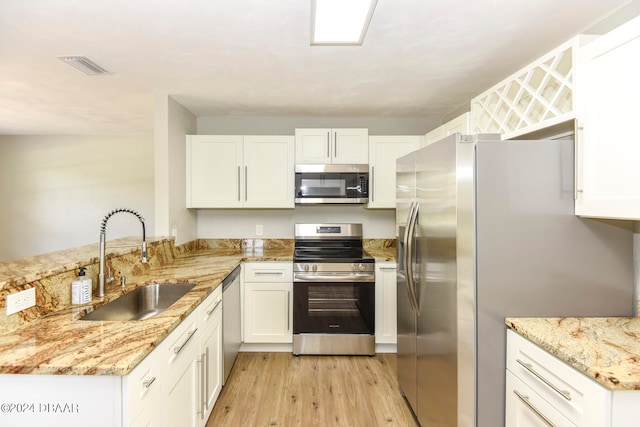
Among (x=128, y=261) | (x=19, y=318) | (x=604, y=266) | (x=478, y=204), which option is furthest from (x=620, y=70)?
(x=128, y=261)

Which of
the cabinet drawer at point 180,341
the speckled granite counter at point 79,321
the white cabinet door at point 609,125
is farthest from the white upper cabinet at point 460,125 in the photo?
the cabinet drawer at point 180,341

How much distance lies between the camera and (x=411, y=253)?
212 cm

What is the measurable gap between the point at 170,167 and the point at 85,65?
96 centimetres

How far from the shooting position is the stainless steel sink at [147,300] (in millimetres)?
1976

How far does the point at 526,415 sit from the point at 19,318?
214 centimetres

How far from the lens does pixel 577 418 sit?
3.83ft

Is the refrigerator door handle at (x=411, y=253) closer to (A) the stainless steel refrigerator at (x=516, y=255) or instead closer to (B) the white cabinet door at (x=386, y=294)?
(A) the stainless steel refrigerator at (x=516, y=255)

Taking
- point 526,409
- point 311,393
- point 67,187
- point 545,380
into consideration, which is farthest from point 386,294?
point 67,187

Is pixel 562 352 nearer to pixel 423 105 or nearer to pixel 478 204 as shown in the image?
pixel 478 204

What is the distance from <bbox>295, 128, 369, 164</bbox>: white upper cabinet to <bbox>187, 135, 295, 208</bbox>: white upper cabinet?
124mm

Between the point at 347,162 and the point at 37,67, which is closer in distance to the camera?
the point at 37,67

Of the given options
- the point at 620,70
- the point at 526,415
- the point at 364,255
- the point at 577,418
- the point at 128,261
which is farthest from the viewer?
the point at 364,255

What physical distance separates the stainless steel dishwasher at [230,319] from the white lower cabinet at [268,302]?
0.45 feet

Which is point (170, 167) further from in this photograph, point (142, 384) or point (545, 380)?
point (545, 380)
